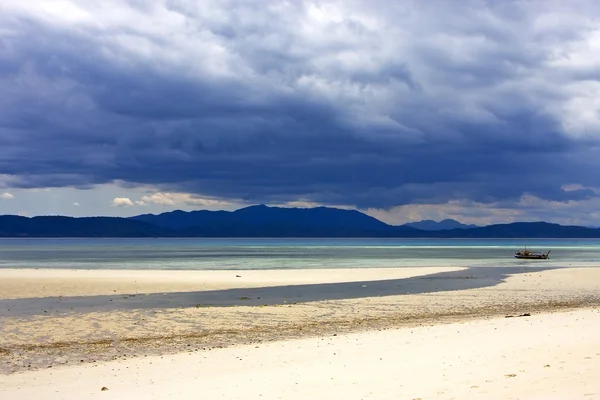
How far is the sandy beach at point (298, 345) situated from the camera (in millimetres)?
13730

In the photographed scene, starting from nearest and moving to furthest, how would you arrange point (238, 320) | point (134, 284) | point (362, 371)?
point (362, 371)
point (238, 320)
point (134, 284)

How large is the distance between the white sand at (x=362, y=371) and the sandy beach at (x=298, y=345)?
5cm

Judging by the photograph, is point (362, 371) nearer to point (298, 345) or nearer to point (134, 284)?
point (298, 345)

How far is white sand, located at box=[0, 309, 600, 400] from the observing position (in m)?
13.0

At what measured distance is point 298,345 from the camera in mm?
19594

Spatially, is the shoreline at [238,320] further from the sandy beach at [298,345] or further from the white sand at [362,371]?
the white sand at [362,371]

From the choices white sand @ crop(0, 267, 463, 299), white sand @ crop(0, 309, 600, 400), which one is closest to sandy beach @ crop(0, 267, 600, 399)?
white sand @ crop(0, 309, 600, 400)

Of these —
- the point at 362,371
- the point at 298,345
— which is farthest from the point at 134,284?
the point at 362,371

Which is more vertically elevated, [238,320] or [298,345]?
[298,345]

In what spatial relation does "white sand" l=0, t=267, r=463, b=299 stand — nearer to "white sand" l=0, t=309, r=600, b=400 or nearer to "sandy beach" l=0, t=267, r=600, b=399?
"sandy beach" l=0, t=267, r=600, b=399

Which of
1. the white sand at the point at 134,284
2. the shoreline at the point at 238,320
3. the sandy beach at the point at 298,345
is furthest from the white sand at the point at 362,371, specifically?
the white sand at the point at 134,284

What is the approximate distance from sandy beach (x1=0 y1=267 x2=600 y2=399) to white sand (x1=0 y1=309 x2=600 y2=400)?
5 cm

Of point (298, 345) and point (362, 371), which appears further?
point (298, 345)

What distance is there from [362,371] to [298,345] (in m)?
4.67
